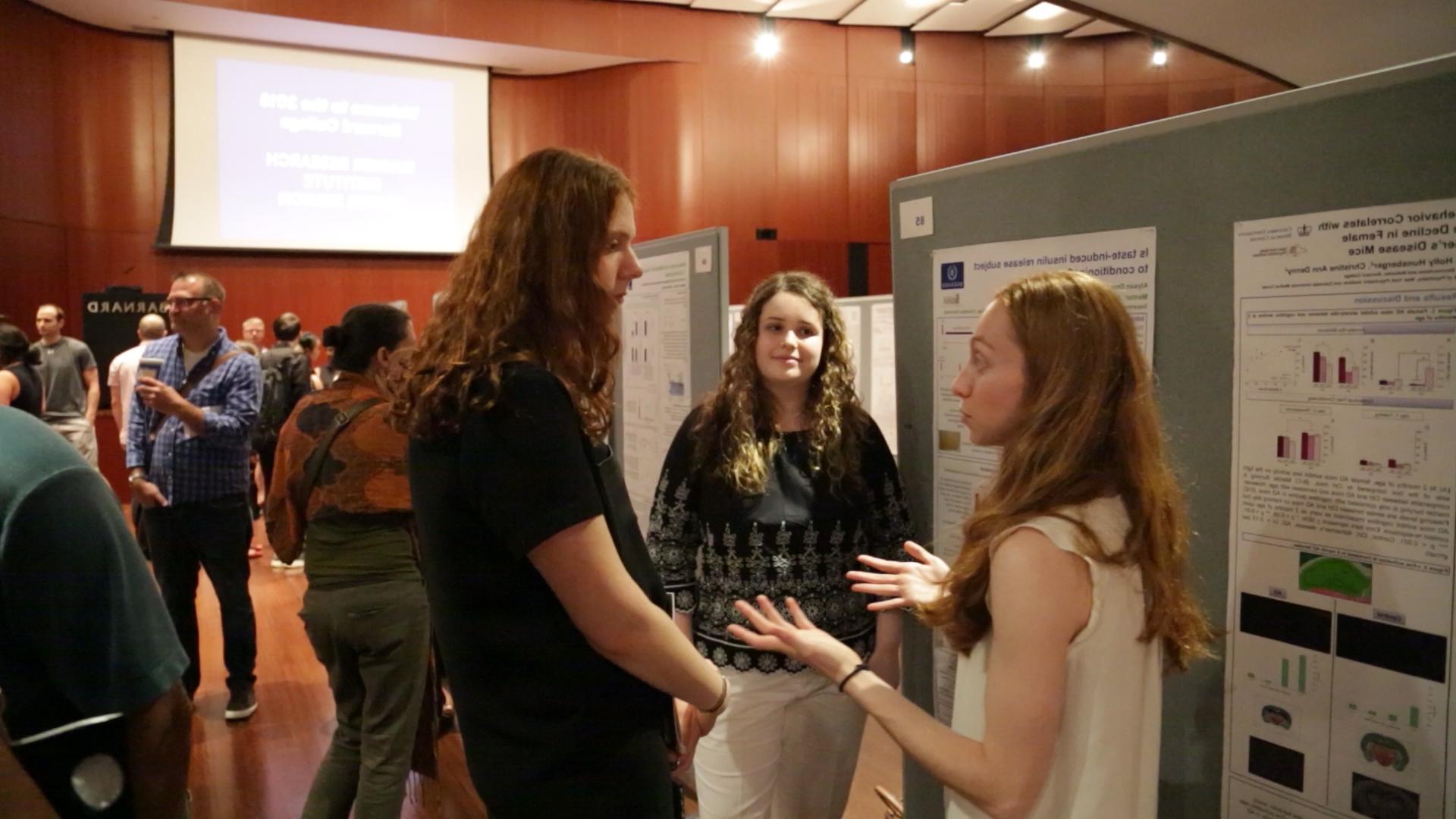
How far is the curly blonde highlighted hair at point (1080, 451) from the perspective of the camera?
1.00 metres

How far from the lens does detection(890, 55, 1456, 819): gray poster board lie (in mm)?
1126

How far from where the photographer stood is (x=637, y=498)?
310 cm

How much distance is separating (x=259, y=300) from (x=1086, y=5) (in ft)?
26.5

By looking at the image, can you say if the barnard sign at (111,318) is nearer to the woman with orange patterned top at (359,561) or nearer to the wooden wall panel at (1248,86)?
the woman with orange patterned top at (359,561)

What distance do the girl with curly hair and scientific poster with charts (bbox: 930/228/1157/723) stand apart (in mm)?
126

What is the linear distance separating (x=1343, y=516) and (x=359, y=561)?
203 centimetres

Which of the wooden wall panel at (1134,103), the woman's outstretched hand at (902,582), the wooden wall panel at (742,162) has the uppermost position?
the wooden wall panel at (1134,103)

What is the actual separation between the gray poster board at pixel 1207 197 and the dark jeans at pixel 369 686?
1669 millimetres

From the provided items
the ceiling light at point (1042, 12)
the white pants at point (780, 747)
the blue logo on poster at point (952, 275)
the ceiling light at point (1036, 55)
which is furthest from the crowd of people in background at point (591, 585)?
the ceiling light at point (1036, 55)

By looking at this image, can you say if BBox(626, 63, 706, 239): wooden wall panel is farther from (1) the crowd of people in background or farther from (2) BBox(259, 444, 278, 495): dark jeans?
(1) the crowd of people in background

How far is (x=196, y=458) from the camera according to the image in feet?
10.5

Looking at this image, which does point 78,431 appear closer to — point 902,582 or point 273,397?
point 273,397

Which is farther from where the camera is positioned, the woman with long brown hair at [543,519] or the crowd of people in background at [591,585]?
the woman with long brown hair at [543,519]

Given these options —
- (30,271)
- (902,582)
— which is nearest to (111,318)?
(30,271)
